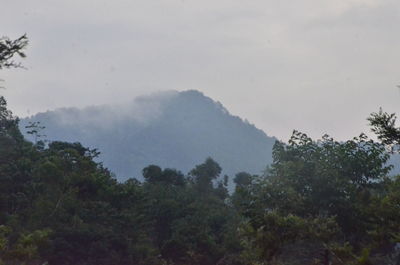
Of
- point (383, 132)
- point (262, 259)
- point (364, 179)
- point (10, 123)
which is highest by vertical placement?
point (10, 123)

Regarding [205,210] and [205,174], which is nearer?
[205,210]

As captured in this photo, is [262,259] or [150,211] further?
[150,211]

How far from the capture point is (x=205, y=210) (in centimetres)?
5062

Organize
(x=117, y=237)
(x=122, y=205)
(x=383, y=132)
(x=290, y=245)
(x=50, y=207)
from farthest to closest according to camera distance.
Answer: (x=122, y=205), (x=117, y=237), (x=50, y=207), (x=290, y=245), (x=383, y=132)

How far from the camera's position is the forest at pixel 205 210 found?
21.7 meters

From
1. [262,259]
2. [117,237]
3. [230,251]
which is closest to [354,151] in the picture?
[262,259]

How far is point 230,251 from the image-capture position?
41.9 meters

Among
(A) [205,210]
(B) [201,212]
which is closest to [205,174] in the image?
(A) [205,210]

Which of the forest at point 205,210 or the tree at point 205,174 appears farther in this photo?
the tree at point 205,174

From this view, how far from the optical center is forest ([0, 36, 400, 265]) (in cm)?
2173

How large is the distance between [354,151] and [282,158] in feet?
13.1

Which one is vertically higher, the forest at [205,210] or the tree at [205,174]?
the tree at [205,174]

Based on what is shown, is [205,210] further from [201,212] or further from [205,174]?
[205,174]

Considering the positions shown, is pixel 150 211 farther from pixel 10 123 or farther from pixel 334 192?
pixel 334 192
